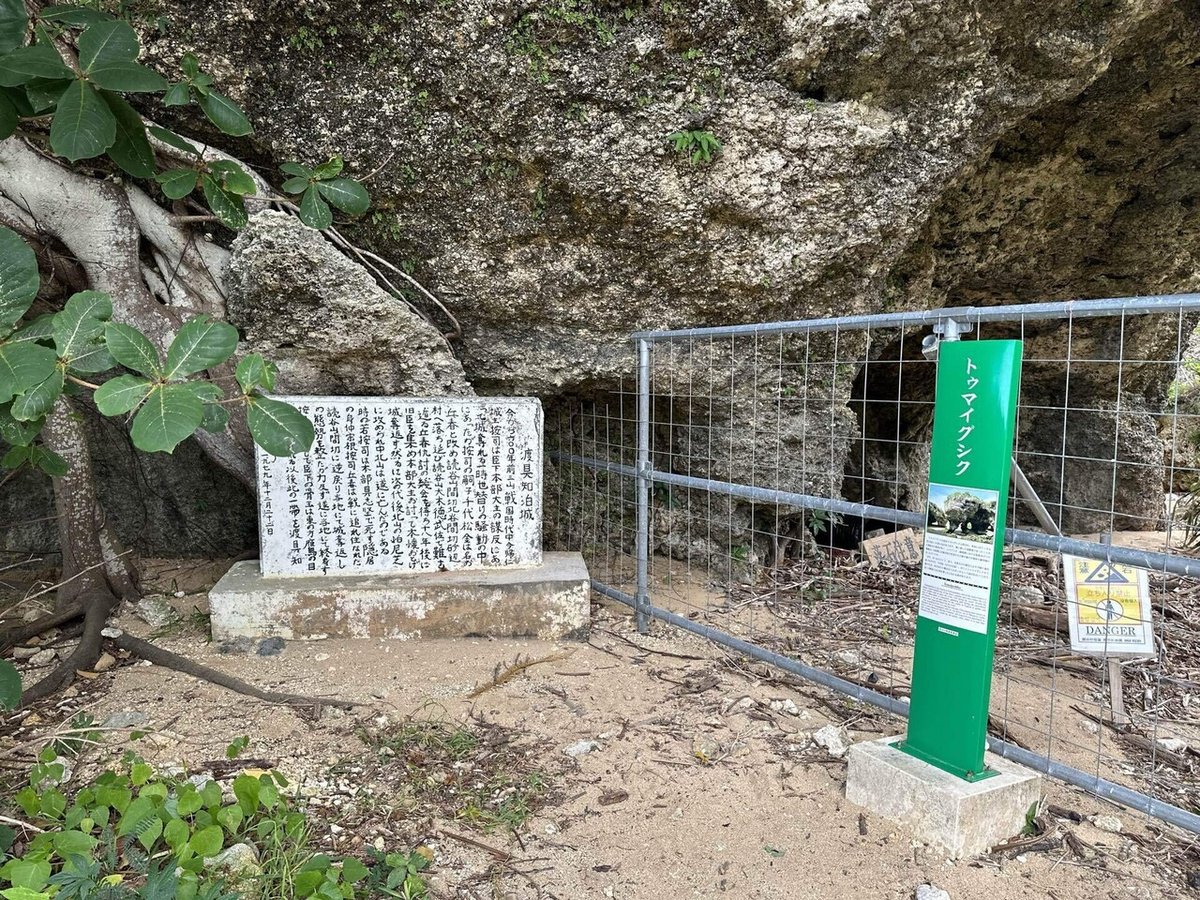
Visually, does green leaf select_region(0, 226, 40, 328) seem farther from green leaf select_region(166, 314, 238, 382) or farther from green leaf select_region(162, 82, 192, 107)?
green leaf select_region(162, 82, 192, 107)

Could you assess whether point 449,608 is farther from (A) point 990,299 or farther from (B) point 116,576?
(A) point 990,299

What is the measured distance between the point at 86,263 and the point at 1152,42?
6.09 metres

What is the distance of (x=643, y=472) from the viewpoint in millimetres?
4465

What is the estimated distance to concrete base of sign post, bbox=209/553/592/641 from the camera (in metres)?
4.03

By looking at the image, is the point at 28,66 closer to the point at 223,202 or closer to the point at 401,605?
the point at 223,202

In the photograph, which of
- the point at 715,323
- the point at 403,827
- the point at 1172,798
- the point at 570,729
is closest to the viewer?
the point at 403,827

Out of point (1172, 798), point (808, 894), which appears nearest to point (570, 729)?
point (808, 894)

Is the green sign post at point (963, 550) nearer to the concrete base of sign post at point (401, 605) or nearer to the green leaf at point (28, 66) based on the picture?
the concrete base of sign post at point (401, 605)

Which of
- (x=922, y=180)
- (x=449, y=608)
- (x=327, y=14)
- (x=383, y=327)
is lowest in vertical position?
(x=449, y=608)

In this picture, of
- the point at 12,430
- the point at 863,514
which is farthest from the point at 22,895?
the point at 863,514

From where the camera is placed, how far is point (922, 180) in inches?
169

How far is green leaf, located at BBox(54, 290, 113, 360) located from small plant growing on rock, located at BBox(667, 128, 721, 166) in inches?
115

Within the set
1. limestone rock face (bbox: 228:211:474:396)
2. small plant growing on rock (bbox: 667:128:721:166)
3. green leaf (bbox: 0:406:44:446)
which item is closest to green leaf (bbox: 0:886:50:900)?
green leaf (bbox: 0:406:44:446)

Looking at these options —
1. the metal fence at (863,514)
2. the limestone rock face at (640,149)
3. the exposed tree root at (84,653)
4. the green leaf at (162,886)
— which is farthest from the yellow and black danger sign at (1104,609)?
the exposed tree root at (84,653)
